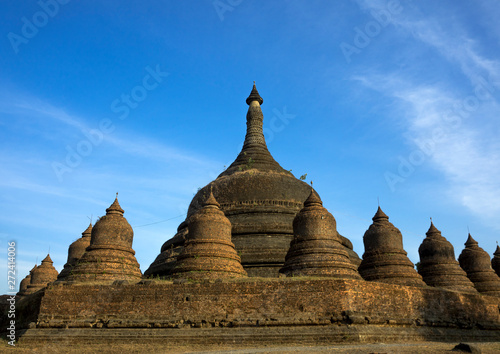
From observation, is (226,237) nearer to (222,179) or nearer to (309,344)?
(309,344)

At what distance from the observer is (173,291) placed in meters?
17.0

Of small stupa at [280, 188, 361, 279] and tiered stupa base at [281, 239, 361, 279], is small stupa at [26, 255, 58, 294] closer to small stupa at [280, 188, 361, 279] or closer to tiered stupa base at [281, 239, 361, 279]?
small stupa at [280, 188, 361, 279]

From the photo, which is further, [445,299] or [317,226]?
[317,226]

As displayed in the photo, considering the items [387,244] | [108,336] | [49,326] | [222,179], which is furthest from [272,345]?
[222,179]

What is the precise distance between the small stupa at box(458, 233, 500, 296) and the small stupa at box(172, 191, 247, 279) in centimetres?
1849

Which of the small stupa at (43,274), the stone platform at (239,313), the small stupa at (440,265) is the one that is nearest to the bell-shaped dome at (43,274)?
the small stupa at (43,274)

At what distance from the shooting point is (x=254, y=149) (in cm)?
3334

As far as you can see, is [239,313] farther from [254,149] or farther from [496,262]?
[496,262]

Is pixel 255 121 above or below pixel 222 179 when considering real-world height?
above

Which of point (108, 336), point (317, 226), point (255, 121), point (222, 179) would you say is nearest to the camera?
point (108, 336)

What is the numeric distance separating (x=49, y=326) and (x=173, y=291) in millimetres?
4953

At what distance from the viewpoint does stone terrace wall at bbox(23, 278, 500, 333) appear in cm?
1603

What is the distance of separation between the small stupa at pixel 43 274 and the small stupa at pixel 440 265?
26.3 meters

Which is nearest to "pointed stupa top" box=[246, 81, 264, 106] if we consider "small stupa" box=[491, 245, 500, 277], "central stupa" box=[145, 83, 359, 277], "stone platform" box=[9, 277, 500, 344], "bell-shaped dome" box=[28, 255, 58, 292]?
"central stupa" box=[145, 83, 359, 277]
